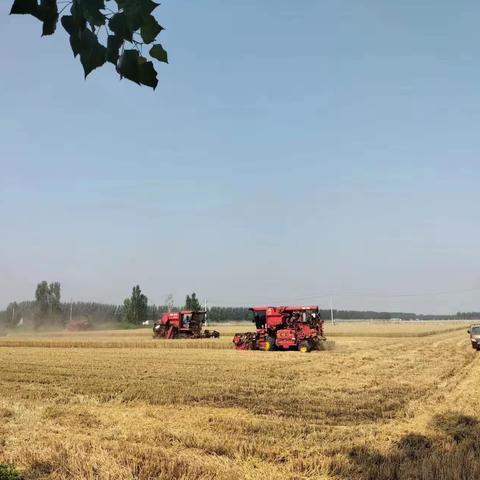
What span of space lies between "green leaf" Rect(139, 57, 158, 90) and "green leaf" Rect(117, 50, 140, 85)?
2 centimetres

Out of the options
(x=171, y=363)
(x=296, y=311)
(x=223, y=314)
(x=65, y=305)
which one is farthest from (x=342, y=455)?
(x=223, y=314)

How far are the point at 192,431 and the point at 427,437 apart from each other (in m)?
4.10

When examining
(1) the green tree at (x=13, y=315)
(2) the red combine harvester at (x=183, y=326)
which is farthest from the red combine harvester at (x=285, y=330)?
(1) the green tree at (x=13, y=315)

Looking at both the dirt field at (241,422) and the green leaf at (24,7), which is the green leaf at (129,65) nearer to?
the green leaf at (24,7)

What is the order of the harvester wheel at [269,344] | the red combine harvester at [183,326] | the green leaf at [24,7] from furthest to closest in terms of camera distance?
1. the red combine harvester at [183,326]
2. the harvester wheel at [269,344]
3. the green leaf at [24,7]

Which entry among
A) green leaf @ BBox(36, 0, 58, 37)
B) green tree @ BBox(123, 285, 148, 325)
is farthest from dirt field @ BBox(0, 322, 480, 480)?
green tree @ BBox(123, 285, 148, 325)

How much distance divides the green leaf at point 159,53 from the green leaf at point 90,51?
24cm

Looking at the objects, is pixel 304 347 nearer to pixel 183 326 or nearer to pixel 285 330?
pixel 285 330

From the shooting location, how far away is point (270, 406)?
1223 cm

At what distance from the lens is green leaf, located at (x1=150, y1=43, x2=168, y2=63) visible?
8.84 feet

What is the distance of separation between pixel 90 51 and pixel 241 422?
8566mm

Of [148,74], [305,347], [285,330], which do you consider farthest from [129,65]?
[285,330]

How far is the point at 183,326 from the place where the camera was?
48469 millimetres

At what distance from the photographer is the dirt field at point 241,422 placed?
6.79m
